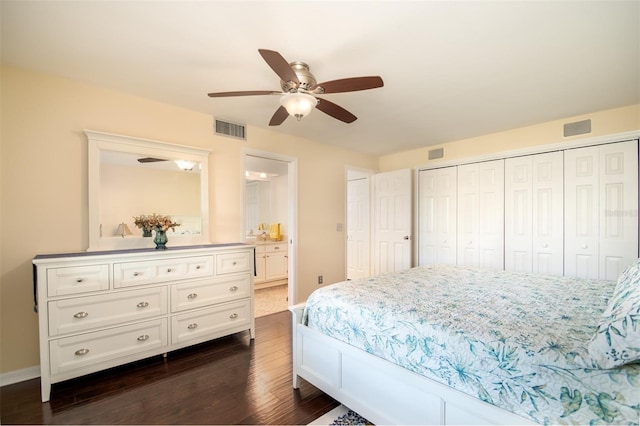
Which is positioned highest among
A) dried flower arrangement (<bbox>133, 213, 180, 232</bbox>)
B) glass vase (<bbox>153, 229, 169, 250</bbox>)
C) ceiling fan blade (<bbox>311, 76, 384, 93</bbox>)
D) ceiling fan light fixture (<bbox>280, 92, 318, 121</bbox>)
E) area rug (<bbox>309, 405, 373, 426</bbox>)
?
ceiling fan blade (<bbox>311, 76, 384, 93</bbox>)

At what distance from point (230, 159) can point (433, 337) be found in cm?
290

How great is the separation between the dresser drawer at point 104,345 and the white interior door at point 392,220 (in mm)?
3483

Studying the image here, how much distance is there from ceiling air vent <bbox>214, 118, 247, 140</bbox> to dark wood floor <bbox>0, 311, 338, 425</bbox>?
243 cm

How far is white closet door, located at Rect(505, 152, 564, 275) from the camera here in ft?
11.2

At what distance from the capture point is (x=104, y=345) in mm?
2266

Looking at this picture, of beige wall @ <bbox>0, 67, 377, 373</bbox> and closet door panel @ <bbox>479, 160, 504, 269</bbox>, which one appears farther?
closet door panel @ <bbox>479, 160, 504, 269</bbox>

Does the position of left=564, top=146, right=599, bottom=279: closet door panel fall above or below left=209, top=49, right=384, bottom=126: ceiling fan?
below

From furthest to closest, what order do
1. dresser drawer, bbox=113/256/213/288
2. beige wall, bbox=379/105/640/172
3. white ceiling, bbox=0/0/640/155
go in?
beige wall, bbox=379/105/640/172
dresser drawer, bbox=113/256/213/288
white ceiling, bbox=0/0/640/155

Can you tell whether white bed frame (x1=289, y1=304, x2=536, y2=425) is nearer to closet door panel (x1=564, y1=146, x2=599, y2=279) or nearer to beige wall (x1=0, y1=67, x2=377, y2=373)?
beige wall (x1=0, y1=67, x2=377, y2=373)

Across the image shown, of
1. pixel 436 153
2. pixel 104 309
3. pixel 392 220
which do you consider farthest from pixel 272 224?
pixel 104 309

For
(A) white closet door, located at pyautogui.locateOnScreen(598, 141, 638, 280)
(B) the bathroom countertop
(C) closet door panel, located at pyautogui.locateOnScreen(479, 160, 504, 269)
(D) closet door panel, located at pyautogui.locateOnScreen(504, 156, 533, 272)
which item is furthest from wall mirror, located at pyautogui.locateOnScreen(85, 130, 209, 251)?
(A) white closet door, located at pyautogui.locateOnScreen(598, 141, 638, 280)

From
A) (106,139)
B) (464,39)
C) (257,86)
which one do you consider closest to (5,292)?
(106,139)

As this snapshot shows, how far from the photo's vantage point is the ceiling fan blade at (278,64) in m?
1.54

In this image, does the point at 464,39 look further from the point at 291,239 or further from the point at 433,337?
the point at 291,239
